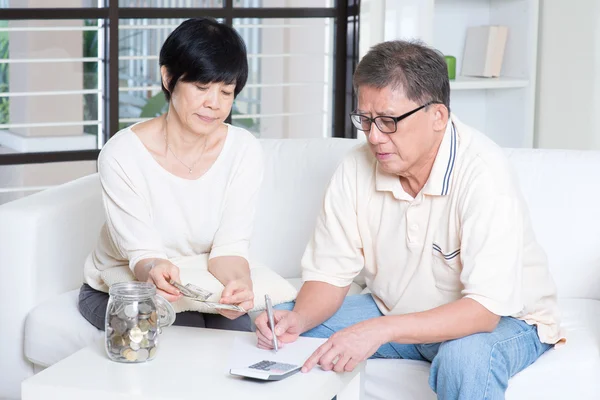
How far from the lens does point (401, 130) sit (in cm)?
201

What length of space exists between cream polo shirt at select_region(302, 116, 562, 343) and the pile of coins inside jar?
51 cm

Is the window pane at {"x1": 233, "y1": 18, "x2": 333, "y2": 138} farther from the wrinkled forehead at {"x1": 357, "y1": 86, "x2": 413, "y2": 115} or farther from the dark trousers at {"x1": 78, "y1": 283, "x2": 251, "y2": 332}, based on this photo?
the wrinkled forehead at {"x1": 357, "y1": 86, "x2": 413, "y2": 115}

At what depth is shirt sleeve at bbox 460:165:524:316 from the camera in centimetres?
197

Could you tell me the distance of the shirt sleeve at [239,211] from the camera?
7.51 feet

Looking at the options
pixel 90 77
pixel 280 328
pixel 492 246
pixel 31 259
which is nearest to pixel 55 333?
pixel 31 259

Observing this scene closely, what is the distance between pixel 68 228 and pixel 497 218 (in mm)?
1182

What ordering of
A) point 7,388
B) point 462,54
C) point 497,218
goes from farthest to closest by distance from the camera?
point 462,54, point 7,388, point 497,218

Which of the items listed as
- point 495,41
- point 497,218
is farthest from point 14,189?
point 497,218

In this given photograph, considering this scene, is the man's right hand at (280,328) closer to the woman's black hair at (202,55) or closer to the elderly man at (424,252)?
the elderly man at (424,252)

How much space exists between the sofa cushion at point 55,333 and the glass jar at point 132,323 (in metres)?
0.52

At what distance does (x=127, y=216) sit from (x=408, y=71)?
72 cm

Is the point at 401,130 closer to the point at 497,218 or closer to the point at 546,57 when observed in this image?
the point at 497,218

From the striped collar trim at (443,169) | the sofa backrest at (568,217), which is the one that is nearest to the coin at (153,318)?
the striped collar trim at (443,169)

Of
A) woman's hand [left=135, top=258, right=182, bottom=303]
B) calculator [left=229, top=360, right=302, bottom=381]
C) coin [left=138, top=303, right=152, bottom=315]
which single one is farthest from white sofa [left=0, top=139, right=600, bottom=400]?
coin [left=138, top=303, right=152, bottom=315]
